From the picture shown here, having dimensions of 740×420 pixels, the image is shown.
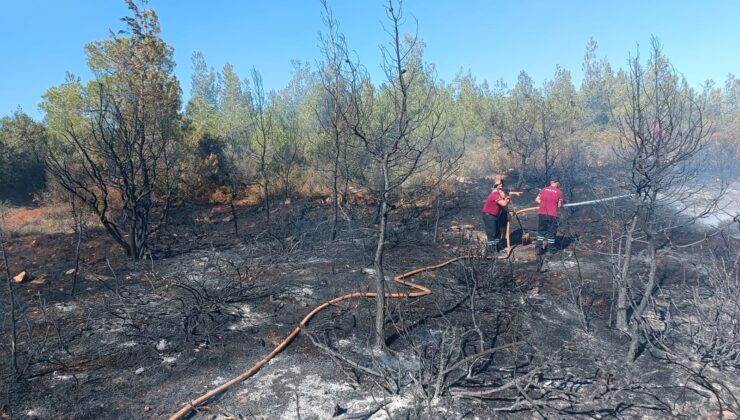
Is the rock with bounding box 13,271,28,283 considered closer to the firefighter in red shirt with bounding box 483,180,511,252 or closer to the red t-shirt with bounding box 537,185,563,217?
the firefighter in red shirt with bounding box 483,180,511,252

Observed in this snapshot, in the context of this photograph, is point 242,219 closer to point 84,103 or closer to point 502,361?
point 84,103

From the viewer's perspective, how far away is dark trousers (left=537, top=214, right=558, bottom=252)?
8438 millimetres

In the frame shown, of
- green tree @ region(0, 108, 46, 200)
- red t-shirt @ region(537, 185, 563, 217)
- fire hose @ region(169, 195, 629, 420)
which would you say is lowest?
fire hose @ region(169, 195, 629, 420)

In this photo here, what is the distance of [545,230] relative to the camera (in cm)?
860

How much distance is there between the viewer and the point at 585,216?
11367 mm

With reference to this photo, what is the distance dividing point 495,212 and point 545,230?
41.8 inches

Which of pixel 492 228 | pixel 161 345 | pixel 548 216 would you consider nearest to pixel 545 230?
pixel 548 216

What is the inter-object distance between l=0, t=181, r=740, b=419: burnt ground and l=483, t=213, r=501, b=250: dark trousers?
1.81 feet

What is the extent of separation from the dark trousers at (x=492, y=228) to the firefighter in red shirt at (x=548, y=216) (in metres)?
0.78

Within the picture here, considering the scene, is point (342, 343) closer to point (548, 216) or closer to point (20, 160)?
point (548, 216)

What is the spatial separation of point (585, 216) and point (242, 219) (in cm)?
921

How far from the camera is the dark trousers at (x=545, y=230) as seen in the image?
8.44 meters

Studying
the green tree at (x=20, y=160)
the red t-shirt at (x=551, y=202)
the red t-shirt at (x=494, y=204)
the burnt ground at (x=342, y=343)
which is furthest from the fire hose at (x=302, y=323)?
the green tree at (x=20, y=160)

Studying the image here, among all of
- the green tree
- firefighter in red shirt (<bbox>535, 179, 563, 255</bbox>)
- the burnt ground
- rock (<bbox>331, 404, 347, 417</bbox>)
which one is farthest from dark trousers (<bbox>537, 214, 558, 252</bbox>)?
the green tree
